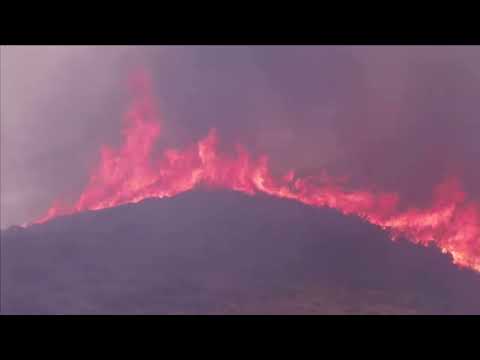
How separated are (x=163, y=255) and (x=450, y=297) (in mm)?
44154

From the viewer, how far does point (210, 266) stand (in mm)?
87000

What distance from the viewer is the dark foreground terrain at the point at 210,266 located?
8069 centimetres

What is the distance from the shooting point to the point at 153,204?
92.1 metres

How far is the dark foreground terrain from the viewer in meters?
80.7

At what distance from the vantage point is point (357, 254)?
291 feet

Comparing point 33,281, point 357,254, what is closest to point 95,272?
point 33,281
